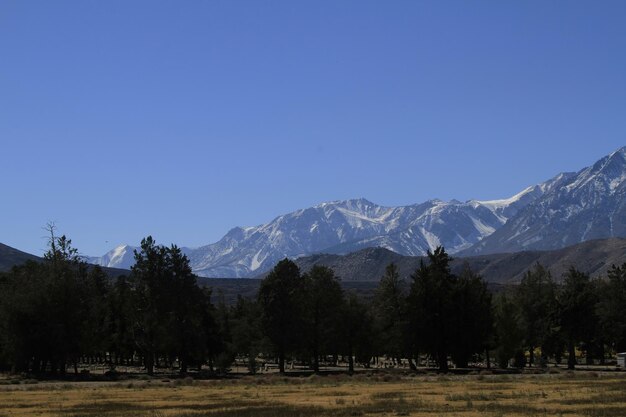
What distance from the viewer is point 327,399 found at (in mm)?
57781

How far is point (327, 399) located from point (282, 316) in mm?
47902

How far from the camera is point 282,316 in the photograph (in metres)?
105

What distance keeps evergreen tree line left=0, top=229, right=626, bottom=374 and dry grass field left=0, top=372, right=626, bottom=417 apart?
16148mm

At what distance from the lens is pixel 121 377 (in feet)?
315

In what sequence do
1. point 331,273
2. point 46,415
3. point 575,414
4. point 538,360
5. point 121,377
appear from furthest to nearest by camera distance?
point 538,360, point 331,273, point 121,377, point 46,415, point 575,414

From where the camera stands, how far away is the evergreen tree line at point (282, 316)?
96.4 metres

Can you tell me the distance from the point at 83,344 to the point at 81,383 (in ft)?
40.6

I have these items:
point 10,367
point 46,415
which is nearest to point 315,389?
point 46,415

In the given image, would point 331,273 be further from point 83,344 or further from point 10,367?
point 10,367

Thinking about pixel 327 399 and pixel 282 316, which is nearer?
pixel 327 399

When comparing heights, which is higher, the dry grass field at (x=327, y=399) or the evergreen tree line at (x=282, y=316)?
the evergreen tree line at (x=282, y=316)

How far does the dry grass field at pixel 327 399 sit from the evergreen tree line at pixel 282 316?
1615cm

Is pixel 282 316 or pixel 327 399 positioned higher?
pixel 282 316

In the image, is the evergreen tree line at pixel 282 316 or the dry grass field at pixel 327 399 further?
the evergreen tree line at pixel 282 316
